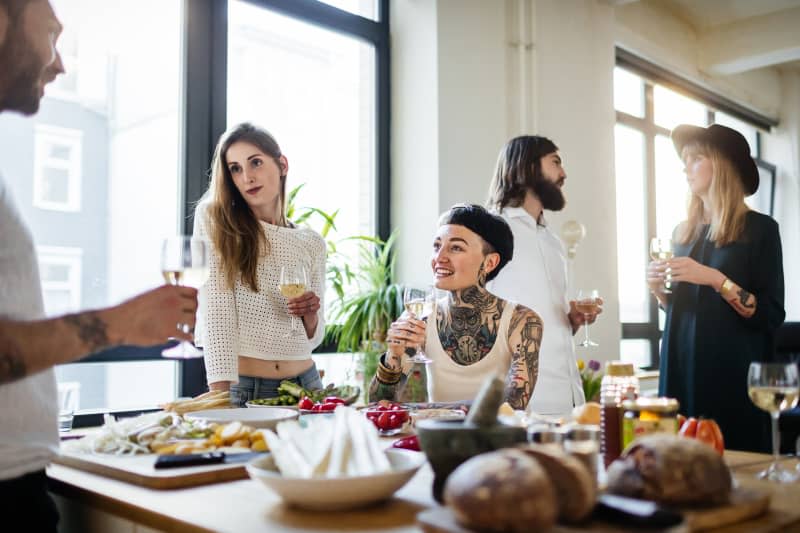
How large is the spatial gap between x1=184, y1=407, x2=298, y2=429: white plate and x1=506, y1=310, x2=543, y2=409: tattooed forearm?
0.67 m

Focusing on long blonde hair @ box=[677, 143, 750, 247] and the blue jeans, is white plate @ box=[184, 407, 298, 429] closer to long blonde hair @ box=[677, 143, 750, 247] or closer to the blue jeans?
the blue jeans

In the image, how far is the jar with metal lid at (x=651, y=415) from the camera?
1264 millimetres

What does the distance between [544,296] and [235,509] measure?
2.10m

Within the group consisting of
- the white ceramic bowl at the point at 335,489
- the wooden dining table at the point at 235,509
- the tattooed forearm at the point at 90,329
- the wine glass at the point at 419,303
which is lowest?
the wooden dining table at the point at 235,509

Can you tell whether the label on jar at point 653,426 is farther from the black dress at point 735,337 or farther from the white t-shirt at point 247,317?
the black dress at point 735,337

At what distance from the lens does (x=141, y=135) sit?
11.0ft

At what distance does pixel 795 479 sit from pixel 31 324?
126 cm

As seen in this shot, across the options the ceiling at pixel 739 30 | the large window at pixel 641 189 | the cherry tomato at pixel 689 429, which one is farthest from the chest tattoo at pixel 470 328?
the ceiling at pixel 739 30

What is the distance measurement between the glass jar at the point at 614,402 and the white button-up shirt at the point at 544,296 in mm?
1414

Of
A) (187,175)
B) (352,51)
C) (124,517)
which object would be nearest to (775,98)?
(352,51)

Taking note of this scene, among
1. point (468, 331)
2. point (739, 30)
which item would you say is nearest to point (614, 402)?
point (468, 331)

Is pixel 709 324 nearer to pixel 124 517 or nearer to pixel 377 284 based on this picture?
pixel 377 284

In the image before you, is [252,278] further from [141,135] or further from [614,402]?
[614,402]

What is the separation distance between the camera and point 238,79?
3.75m
